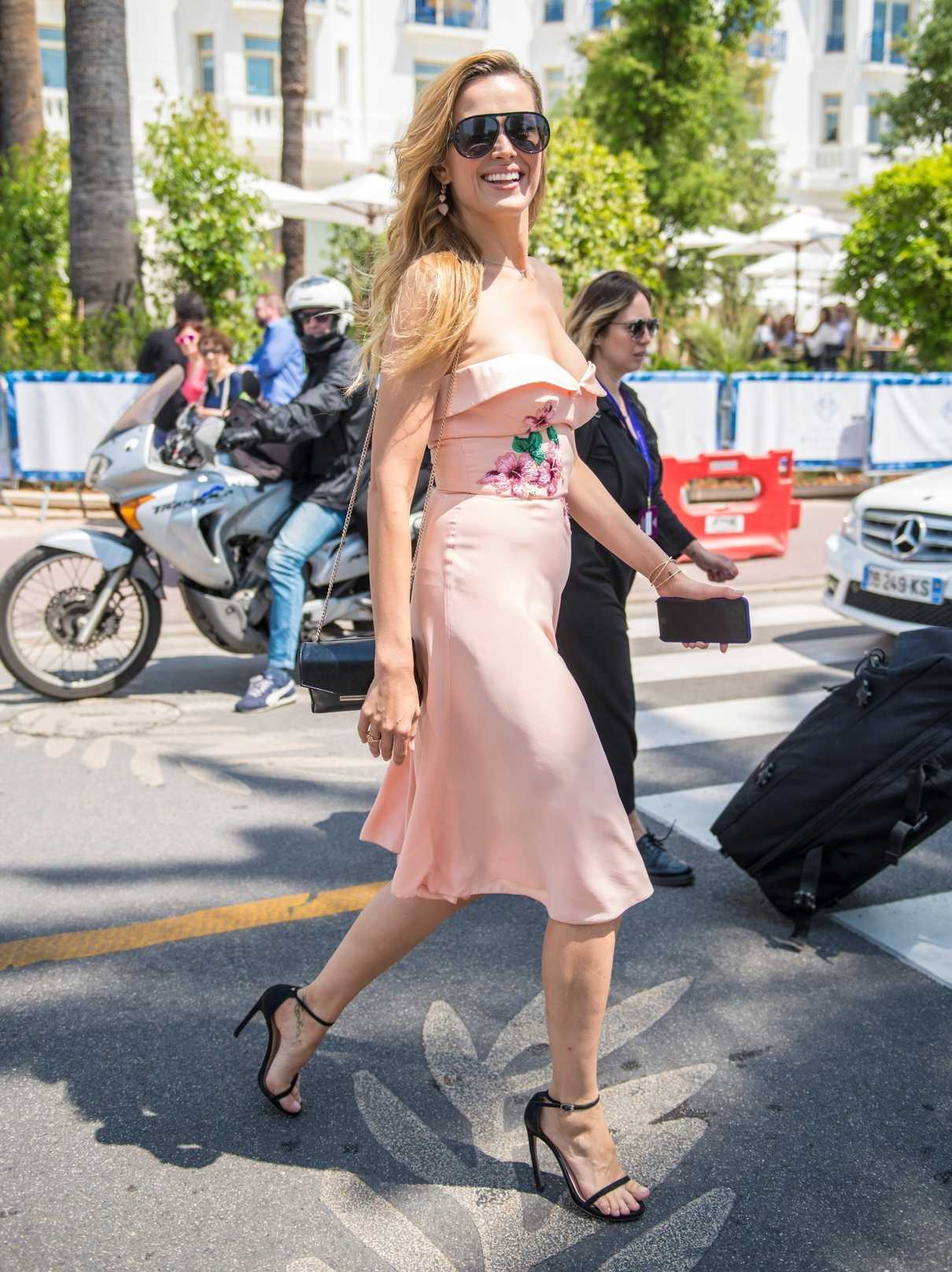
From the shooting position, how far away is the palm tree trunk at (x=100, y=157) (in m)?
11.7

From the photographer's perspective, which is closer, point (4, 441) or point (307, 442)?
point (307, 442)

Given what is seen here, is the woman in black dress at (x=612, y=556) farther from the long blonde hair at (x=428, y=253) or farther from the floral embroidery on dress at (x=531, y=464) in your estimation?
the long blonde hair at (x=428, y=253)

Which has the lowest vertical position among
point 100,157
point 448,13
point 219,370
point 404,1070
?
point 404,1070

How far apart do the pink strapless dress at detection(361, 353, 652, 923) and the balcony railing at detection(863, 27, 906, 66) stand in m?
47.6

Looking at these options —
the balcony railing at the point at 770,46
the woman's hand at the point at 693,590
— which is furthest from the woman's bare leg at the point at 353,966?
the balcony railing at the point at 770,46

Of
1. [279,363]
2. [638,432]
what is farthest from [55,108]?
[638,432]

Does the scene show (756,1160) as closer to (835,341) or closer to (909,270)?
(909,270)

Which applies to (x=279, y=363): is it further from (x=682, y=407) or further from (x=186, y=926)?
(x=186, y=926)

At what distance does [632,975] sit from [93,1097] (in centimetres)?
140

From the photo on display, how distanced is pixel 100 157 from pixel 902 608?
8793 millimetres

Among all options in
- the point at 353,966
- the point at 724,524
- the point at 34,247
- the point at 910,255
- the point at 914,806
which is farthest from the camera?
the point at 910,255

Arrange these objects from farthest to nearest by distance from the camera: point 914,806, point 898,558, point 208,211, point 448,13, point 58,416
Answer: point 448,13 < point 208,211 < point 58,416 < point 898,558 < point 914,806

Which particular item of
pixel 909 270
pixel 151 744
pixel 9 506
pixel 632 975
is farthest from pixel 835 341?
pixel 632 975

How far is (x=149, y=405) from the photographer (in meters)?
6.12
